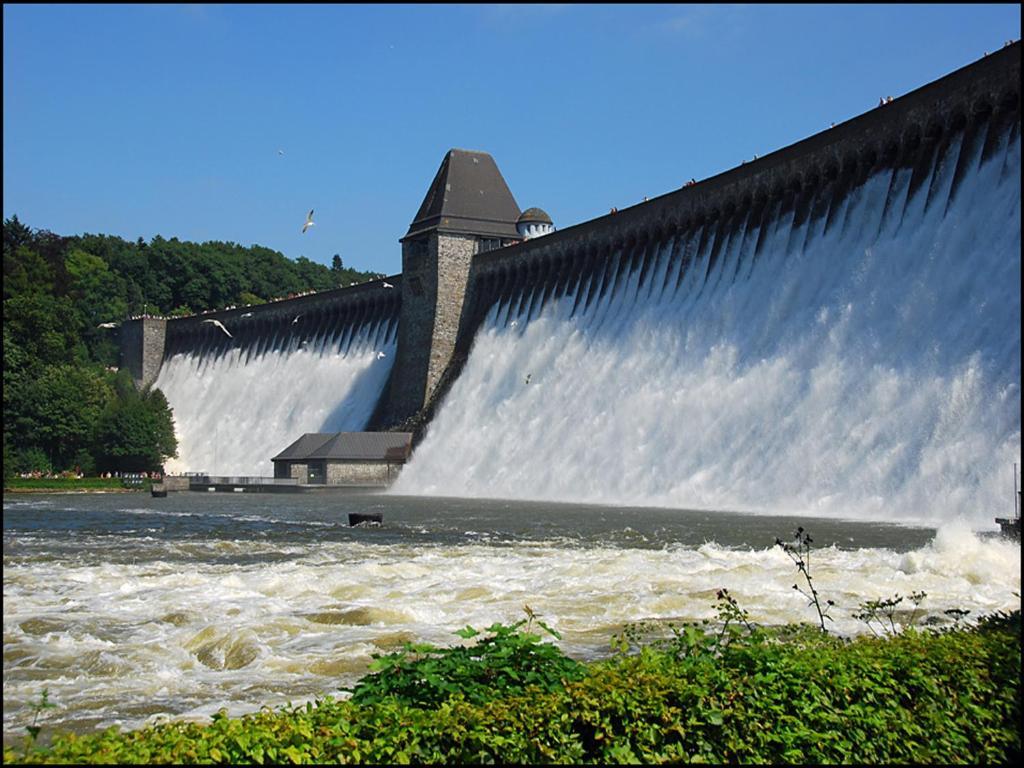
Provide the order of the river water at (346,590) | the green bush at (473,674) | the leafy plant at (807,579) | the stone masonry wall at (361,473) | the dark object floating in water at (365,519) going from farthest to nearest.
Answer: the stone masonry wall at (361,473) → the dark object floating in water at (365,519) → the river water at (346,590) → the leafy plant at (807,579) → the green bush at (473,674)

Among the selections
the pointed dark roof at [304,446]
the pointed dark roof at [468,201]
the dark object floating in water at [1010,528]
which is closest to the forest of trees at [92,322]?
the pointed dark roof at [304,446]

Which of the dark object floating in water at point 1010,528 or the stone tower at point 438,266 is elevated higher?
the stone tower at point 438,266

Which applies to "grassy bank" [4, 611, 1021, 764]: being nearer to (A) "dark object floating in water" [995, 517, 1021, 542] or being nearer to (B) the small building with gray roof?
(A) "dark object floating in water" [995, 517, 1021, 542]

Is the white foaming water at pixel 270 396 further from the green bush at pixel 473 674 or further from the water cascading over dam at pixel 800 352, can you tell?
the green bush at pixel 473 674

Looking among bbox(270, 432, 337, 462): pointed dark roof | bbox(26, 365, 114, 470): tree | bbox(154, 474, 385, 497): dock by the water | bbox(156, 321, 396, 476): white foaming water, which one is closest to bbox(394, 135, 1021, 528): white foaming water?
bbox(154, 474, 385, 497): dock by the water

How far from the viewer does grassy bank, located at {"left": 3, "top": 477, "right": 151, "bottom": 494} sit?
75.2 m

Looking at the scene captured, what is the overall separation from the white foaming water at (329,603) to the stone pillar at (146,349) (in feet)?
299

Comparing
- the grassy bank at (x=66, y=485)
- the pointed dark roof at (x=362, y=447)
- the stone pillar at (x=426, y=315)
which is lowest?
the grassy bank at (x=66, y=485)

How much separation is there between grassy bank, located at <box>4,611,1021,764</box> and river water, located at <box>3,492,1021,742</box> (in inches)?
209

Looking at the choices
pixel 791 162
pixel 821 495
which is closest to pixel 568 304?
pixel 791 162

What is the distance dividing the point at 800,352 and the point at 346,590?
30487 mm

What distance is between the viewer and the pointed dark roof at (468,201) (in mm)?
83125

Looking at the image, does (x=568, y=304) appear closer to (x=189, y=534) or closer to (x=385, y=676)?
(x=189, y=534)

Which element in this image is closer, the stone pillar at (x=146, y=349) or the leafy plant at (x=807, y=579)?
the leafy plant at (x=807, y=579)
